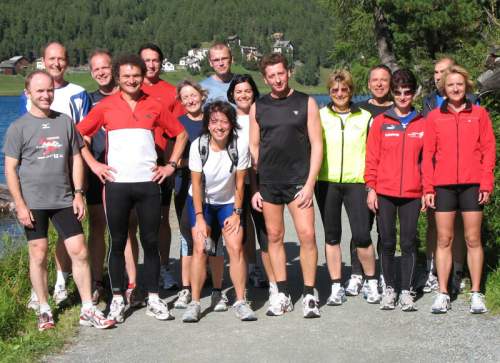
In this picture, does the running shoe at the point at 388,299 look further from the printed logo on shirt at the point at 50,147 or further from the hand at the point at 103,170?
the printed logo on shirt at the point at 50,147

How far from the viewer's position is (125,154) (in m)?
6.06

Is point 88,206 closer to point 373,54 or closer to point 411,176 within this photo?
point 411,176

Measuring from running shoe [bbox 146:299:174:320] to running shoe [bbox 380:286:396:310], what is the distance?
177 cm

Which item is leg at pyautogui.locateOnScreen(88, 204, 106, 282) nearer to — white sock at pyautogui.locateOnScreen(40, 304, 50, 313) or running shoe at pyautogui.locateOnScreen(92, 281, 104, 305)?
running shoe at pyautogui.locateOnScreen(92, 281, 104, 305)

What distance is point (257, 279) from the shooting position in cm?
743

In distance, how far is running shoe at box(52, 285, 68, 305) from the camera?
6.68m

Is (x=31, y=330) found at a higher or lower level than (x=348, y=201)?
lower

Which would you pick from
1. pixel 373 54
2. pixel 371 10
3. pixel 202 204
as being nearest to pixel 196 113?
pixel 202 204

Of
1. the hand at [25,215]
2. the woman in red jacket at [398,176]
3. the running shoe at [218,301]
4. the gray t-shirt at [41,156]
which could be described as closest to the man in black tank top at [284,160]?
the running shoe at [218,301]

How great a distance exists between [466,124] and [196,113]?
7.74ft

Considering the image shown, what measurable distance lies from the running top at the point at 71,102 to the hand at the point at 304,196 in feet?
6.66

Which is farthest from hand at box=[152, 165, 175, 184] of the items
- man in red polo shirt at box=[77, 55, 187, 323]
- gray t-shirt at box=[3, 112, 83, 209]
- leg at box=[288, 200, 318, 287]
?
leg at box=[288, 200, 318, 287]

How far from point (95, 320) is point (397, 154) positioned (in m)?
2.80

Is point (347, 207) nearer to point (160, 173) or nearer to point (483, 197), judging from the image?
point (483, 197)
